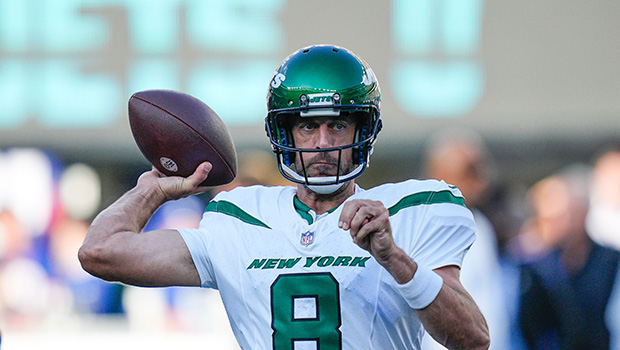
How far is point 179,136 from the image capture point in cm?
287

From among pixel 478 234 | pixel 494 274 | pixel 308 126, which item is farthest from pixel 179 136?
pixel 494 274

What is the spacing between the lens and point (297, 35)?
10.3 meters

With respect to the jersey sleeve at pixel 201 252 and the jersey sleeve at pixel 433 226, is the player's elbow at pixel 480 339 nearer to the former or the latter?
the jersey sleeve at pixel 433 226

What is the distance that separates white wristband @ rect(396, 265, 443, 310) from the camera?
2346mm

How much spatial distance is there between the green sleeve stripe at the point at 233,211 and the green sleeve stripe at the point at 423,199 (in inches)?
16.4

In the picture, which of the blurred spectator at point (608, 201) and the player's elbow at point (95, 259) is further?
the blurred spectator at point (608, 201)

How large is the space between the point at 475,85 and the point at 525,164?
112cm

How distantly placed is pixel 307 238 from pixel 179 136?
0.57 metres

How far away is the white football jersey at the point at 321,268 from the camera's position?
2.54 meters

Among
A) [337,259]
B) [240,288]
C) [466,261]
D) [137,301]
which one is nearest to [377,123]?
[337,259]

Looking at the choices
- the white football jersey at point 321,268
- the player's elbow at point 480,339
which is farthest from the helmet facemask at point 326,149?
the player's elbow at point 480,339

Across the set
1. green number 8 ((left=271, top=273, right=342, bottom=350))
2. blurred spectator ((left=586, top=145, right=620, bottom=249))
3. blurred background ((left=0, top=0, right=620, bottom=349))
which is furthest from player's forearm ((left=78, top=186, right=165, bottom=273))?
blurred background ((left=0, top=0, right=620, bottom=349))

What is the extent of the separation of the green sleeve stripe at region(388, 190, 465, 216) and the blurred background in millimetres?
7343

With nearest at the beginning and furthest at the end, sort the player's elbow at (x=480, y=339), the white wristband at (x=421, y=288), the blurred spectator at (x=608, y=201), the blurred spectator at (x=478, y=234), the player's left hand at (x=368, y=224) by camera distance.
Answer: the player's left hand at (x=368, y=224), the white wristband at (x=421, y=288), the player's elbow at (x=480, y=339), the blurred spectator at (x=478, y=234), the blurred spectator at (x=608, y=201)
